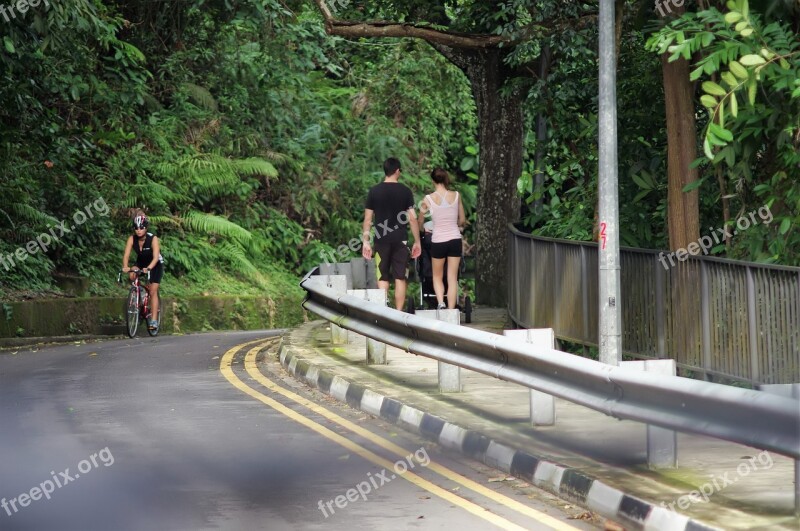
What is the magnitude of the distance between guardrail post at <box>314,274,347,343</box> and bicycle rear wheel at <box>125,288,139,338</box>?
18.0 feet

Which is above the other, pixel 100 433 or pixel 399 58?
pixel 399 58

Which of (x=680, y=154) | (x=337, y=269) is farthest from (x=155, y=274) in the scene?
(x=680, y=154)

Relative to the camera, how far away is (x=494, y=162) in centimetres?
2498

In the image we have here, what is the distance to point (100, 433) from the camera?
10836 mm

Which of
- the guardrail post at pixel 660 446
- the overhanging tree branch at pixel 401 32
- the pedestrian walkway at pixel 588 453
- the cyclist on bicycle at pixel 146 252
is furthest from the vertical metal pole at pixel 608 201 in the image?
the cyclist on bicycle at pixel 146 252

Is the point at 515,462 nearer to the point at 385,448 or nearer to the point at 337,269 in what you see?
the point at 385,448

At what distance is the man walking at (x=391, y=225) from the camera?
16.1m

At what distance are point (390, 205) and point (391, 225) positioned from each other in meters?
0.27

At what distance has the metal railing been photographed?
454 inches

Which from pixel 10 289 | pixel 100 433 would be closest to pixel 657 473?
pixel 100 433

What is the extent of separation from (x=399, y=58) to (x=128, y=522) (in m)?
28.6

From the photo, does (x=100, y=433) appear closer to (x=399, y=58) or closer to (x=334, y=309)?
(x=334, y=309)

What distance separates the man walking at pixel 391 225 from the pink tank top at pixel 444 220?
25cm

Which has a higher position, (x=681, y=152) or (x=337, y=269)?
(x=681, y=152)
